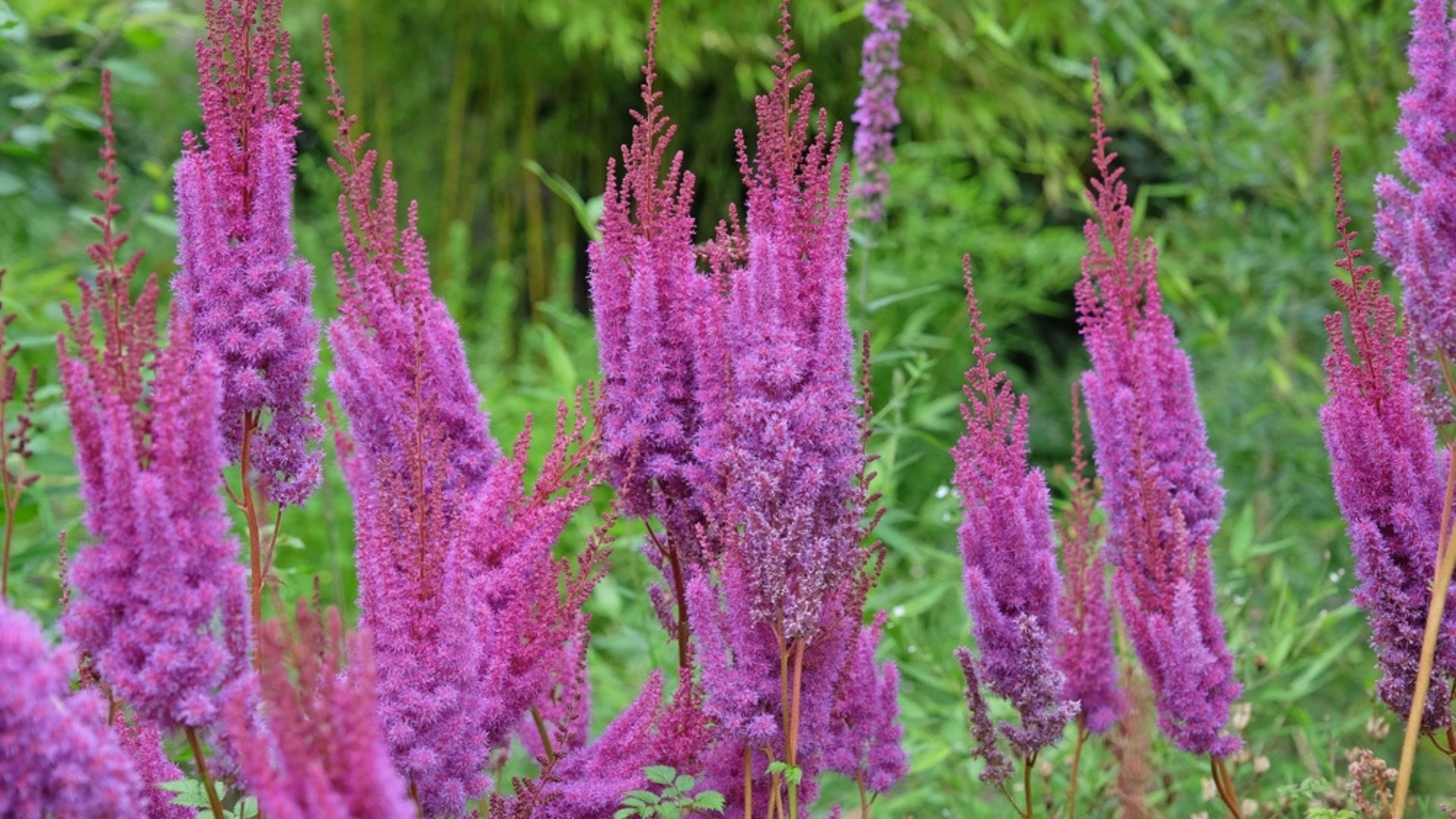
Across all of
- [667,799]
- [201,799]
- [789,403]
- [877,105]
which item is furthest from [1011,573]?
[877,105]

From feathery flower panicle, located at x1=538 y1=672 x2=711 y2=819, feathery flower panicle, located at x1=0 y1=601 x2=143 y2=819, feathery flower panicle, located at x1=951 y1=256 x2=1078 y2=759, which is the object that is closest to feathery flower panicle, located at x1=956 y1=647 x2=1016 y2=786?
feathery flower panicle, located at x1=951 y1=256 x2=1078 y2=759

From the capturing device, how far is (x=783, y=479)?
1.22 metres

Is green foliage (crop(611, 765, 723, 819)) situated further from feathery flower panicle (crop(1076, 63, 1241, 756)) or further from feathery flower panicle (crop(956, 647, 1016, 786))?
feathery flower panicle (crop(1076, 63, 1241, 756))

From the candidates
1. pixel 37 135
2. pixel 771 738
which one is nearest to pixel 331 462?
pixel 37 135

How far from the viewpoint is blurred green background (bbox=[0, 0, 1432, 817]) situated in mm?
2414

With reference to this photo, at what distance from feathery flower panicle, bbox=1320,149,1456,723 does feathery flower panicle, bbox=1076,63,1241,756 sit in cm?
14

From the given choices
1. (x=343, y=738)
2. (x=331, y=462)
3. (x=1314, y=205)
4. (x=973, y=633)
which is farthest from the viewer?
(x=331, y=462)

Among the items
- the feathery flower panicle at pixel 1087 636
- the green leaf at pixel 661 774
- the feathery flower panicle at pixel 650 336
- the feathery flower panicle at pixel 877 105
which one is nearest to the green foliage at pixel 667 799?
the green leaf at pixel 661 774

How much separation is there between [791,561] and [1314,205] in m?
2.89

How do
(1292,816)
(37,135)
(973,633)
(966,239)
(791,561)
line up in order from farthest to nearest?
(966,239)
(37,135)
(1292,816)
(973,633)
(791,561)

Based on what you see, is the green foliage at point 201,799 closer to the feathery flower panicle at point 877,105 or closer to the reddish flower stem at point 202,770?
the reddish flower stem at point 202,770

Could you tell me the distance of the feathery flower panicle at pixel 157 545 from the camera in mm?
955

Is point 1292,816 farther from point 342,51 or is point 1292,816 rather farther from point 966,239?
point 342,51

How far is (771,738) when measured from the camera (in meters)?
1.27
